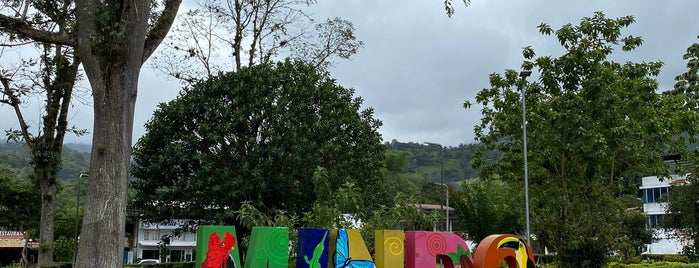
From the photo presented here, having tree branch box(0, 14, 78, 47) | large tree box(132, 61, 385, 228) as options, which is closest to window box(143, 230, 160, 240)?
large tree box(132, 61, 385, 228)

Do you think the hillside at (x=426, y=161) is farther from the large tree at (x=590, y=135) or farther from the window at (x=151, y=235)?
the large tree at (x=590, y=135)

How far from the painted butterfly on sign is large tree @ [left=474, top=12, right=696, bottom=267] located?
11.2m

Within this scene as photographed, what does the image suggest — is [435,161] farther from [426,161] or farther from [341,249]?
[341,249]

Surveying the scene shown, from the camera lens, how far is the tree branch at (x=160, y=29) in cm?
1035

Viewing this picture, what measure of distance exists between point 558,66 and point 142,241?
193 feet

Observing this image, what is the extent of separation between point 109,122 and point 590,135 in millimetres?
13343

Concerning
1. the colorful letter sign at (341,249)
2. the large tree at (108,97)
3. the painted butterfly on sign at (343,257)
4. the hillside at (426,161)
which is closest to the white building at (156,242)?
the hillside at (426,161)

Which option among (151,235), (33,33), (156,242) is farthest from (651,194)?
(33,33)

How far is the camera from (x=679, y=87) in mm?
32219

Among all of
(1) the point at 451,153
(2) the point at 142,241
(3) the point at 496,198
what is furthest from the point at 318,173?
Answer: (1) the point at 451,153

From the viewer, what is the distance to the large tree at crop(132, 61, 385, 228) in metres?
21.3

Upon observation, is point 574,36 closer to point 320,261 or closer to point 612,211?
point 612,211

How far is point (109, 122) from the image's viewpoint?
364 inches

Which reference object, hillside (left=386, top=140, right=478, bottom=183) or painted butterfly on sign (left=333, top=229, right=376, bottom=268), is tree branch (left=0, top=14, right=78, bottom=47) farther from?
hillside (left=386, top=140, right=478, bottom=183)
